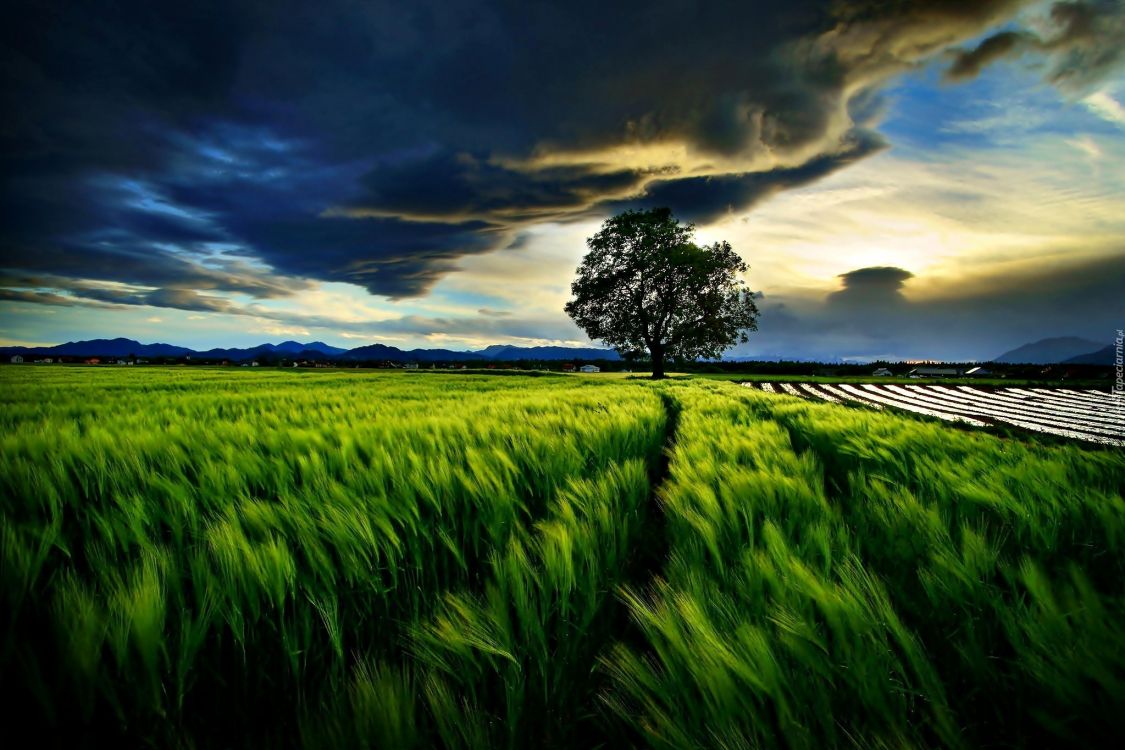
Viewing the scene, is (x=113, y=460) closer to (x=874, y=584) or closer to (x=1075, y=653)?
(x=874, y=584)

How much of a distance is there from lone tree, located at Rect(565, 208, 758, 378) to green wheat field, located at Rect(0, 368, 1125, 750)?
1259 inches

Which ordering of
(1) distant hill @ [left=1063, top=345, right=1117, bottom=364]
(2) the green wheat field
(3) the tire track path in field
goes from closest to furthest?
(2) the green wheat field
(3) the tire track path in field
(1) distant hill @ [left=1063, top=345, right=1117, bottom=364]

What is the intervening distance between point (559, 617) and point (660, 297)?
34.5 m

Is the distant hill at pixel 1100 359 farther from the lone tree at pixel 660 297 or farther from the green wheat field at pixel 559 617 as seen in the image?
the green wheat field at pixel 559 617

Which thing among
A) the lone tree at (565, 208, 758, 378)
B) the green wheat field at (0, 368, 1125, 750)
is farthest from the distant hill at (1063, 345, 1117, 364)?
the green wheat field at (0, 368, 1125, 750)

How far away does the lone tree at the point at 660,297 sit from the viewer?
33188mm

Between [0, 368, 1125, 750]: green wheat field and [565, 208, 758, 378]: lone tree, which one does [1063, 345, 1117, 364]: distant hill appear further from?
[0, 368, 1125, 750]: green wheat field

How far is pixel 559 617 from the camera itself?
3.23 ft

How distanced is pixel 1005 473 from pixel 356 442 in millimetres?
3219

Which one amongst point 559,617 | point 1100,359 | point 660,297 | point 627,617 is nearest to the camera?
point 559,617

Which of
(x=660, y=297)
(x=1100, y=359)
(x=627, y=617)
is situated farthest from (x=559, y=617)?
(x=1100, y=359)

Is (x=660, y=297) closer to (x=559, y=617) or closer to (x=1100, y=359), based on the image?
(x=559, y=617)

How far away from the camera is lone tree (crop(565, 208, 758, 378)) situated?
33.2 m

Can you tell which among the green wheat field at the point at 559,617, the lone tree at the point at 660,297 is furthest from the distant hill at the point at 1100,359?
the green wheat field at the point at 559,617
